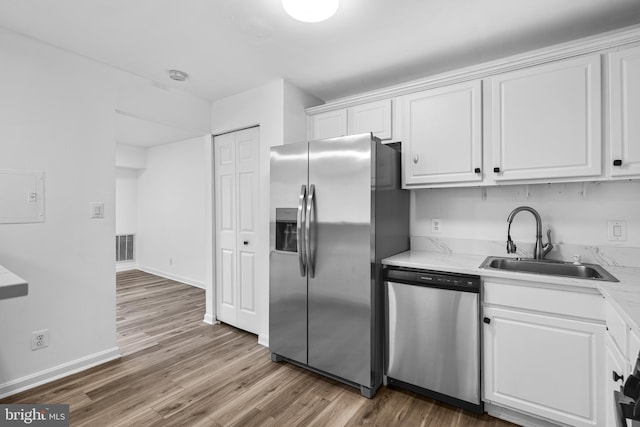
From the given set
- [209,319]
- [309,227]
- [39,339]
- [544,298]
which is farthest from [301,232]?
[39,339]

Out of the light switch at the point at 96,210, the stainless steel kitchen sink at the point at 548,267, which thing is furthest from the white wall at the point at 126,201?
the stainless steel kitchen sink at the point at 548,267

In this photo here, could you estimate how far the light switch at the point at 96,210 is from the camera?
2.49 meters

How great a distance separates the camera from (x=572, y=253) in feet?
7.08

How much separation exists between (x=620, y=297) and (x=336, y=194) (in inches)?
62.0

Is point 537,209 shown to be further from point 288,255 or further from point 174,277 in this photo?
point 174,277

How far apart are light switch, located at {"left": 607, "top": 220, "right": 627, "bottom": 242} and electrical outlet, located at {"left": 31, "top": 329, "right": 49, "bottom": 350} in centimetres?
397

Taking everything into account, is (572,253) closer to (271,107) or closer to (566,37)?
(566,37)

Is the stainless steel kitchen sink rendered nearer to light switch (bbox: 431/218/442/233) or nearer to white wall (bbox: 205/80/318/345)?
light switch (bbox: 431/218/442/233)

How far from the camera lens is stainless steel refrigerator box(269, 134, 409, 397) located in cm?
213

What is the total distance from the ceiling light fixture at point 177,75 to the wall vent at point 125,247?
14.6ft

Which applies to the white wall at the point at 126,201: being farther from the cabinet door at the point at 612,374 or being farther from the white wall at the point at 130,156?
the cabinet door at the point at 612,374

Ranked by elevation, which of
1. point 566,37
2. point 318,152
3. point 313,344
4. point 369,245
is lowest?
point 313,344

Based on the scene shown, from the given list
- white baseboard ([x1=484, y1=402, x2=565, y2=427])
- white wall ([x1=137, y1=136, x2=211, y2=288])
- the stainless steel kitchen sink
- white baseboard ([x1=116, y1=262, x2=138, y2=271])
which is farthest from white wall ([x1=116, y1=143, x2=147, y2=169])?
white baseboard ([x1=484, y1=402, x2=565, y2=427])

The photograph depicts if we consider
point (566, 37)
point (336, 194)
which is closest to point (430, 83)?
point (566, 37)
